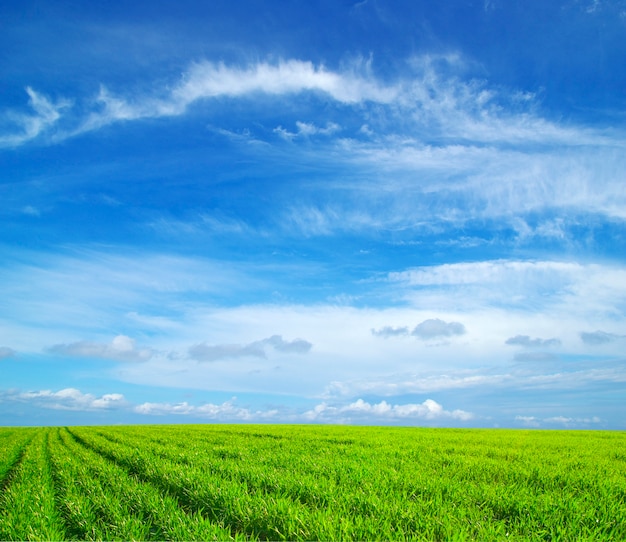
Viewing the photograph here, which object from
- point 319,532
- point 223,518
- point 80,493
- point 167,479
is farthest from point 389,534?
point 80,493

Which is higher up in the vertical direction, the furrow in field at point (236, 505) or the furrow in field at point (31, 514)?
the furrow in field at point (236, 505)

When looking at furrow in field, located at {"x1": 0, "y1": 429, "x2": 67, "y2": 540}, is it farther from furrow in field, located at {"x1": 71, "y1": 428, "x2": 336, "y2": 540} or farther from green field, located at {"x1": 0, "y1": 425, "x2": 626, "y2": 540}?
furrow in field, located at {"x1": 71, "y1": 428, "x2": 336, "y2": 540}

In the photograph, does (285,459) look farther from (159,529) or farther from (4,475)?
(4,475)

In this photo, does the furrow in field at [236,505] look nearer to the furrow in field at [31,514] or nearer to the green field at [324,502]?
the green field at [324,502]

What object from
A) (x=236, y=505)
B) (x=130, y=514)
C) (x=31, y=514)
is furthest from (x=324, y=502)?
(x=31, y=514)

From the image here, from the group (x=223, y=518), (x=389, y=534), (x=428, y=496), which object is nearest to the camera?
(x=389, y=534)

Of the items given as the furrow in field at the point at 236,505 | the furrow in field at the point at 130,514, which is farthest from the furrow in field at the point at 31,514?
the furrow in field at the point at 236,505

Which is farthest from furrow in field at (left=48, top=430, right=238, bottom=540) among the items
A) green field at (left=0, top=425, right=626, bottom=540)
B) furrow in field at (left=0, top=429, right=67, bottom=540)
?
furrow in field at (left=0, top=429, right=67, bottom=540)

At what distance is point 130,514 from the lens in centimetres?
758

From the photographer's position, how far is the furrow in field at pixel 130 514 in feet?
20.5

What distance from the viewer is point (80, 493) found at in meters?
9.24

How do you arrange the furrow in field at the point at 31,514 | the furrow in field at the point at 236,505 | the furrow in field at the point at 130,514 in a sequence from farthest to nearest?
the furrow in field at the point at 31,514, the furrow in field at the point at 236,505, the furrow in field at the point at 130,514

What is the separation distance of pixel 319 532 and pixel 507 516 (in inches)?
139

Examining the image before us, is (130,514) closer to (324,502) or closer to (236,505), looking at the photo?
(236,505)
